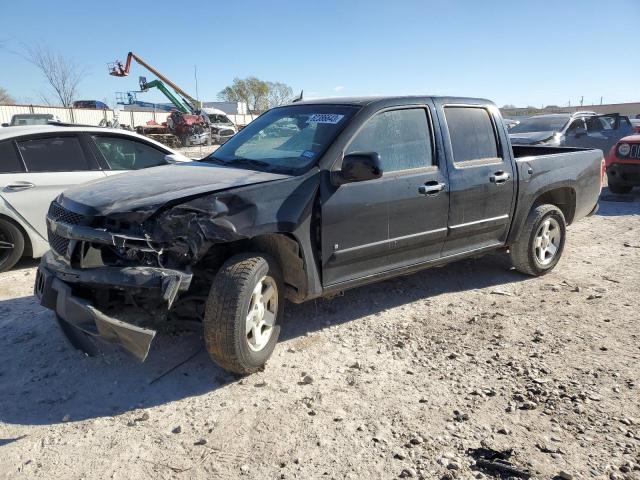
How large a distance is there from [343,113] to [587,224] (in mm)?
5943

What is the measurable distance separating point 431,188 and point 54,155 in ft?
13.7

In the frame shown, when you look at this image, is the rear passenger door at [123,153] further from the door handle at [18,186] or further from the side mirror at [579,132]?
the side mirror at [579,132]

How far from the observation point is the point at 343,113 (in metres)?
3.95

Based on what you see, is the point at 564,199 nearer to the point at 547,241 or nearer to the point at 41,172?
the point at 547,241

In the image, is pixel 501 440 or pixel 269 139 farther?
pixel 269 139

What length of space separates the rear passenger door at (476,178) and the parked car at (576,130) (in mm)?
7258

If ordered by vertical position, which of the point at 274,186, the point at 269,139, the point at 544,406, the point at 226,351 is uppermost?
the point at 269,139

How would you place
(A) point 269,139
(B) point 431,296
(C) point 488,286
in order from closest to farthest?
(A) point 269,139, (B) point 431,296, (C) point 488,286

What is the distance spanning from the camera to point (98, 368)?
3.52m

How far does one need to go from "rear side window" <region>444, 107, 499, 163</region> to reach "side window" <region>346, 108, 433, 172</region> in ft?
1.08

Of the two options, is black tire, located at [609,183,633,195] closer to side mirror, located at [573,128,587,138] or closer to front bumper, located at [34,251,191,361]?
side mirror, located at [573,128,587,138]

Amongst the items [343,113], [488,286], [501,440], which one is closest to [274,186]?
[343,113]

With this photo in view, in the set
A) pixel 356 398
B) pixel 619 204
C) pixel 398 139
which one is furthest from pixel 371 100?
pixel 619 204

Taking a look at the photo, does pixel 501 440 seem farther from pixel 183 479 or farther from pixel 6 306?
pixel 6 306
